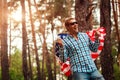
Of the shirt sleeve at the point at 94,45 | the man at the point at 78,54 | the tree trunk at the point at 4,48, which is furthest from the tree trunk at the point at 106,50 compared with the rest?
the man at the point at 78,54

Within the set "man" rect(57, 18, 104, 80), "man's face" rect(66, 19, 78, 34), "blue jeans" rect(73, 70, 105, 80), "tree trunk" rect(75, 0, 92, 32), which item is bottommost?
"blue jeans" rect(73, 70, 105, 80)

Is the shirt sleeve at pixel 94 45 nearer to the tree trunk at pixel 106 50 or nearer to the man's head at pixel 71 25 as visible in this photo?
Result: the man's head at pixel 71 25

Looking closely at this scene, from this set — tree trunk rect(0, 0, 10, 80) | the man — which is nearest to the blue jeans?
the man

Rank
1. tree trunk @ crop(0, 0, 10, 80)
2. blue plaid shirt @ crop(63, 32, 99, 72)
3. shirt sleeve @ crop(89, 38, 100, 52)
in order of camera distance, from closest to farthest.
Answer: blue plaid shirt @ crop(63, 32, 99, 72) → shirt sleeve @ crop(89, 38, 100, 52) → tree trunk @ crop(0, 0, 10, 80)

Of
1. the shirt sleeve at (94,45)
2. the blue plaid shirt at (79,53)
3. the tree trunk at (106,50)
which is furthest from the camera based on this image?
the tree trunk at (106,50)

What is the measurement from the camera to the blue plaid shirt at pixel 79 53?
5.43 meters

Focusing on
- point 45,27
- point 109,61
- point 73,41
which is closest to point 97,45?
point 73,41

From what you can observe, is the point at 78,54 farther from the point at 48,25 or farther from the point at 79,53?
the point at 48,25

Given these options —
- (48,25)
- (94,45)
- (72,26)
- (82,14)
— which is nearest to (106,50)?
(82,14)

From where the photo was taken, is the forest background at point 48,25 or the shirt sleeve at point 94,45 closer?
the shirt sleeve at point 94,45

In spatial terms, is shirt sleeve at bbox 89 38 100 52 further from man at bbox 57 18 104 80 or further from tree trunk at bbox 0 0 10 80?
tree trunk at bbox 0 0 10 80

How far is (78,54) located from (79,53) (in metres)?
0.02

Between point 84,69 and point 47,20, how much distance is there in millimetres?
31135

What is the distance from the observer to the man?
17.7ft
